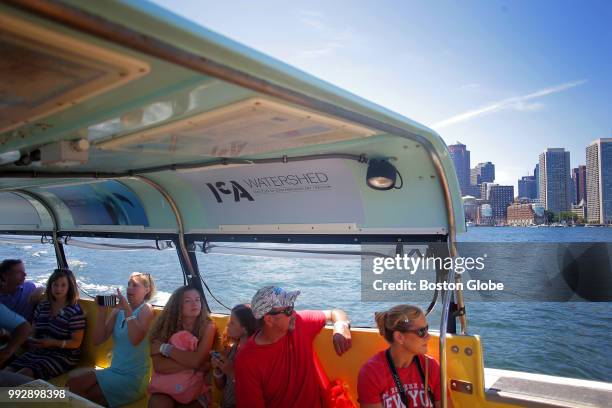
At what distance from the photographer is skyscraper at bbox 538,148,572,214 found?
9800 cm

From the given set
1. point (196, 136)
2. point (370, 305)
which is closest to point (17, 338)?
point (196, 136)

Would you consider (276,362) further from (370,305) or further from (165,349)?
(370,305)

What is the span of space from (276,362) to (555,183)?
112 metres

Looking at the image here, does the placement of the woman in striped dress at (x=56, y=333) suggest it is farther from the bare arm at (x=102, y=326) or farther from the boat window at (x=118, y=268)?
the boat window at (x=118, y=268)

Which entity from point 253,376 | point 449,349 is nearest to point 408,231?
point 449,349

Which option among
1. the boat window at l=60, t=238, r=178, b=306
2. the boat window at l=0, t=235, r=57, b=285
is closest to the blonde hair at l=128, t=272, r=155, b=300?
the boat window at l=0, t=235, r=57, b=285

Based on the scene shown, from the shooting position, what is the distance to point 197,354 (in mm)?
3525

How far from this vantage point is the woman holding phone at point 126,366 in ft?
13.1

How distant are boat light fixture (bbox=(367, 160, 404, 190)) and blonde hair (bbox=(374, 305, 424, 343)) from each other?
0.96 meters

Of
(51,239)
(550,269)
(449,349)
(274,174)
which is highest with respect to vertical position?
(274,174)

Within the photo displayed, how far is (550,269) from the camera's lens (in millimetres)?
31984

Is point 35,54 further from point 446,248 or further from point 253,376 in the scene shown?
point 446,248

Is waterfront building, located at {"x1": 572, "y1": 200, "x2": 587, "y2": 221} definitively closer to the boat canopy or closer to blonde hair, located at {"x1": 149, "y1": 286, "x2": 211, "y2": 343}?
the boat canopy

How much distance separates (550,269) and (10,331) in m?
34.2
